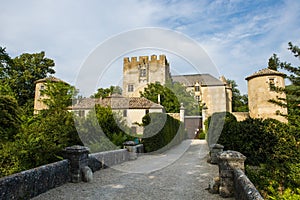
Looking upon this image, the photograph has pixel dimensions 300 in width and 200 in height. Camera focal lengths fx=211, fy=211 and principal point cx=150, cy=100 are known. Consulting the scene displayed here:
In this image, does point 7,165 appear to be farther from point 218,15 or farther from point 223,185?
point 218,15

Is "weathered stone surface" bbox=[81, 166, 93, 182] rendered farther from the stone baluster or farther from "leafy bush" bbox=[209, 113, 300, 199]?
"leafy bush" bbox=[209, 113, 300, 199]

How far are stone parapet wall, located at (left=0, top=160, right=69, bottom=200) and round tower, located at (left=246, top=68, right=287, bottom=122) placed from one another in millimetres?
19256

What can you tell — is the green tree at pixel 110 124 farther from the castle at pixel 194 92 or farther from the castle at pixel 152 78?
the castle at pixel 152 78

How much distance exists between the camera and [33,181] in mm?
4133

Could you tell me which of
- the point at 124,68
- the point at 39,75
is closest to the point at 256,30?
the point at 39,75

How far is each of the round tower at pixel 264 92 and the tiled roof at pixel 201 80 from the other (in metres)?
14.5

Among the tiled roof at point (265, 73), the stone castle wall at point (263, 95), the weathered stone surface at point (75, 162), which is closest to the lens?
the weathered stone surface at point (75, 162)

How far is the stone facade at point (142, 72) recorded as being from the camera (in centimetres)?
4106

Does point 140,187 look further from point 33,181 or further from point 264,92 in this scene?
point 264,92

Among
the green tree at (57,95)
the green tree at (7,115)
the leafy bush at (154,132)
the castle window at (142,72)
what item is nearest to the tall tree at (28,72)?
the green tree at (57,95)

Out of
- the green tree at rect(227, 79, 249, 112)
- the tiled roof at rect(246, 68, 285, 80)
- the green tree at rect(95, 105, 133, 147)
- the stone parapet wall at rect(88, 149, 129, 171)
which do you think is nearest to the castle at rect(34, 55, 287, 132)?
the tiled roof at rect(246, 68, 285, 80)

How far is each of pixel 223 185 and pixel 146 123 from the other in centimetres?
908

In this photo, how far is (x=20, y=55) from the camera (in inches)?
1152

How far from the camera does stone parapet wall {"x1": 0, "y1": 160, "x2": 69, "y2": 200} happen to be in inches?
137
